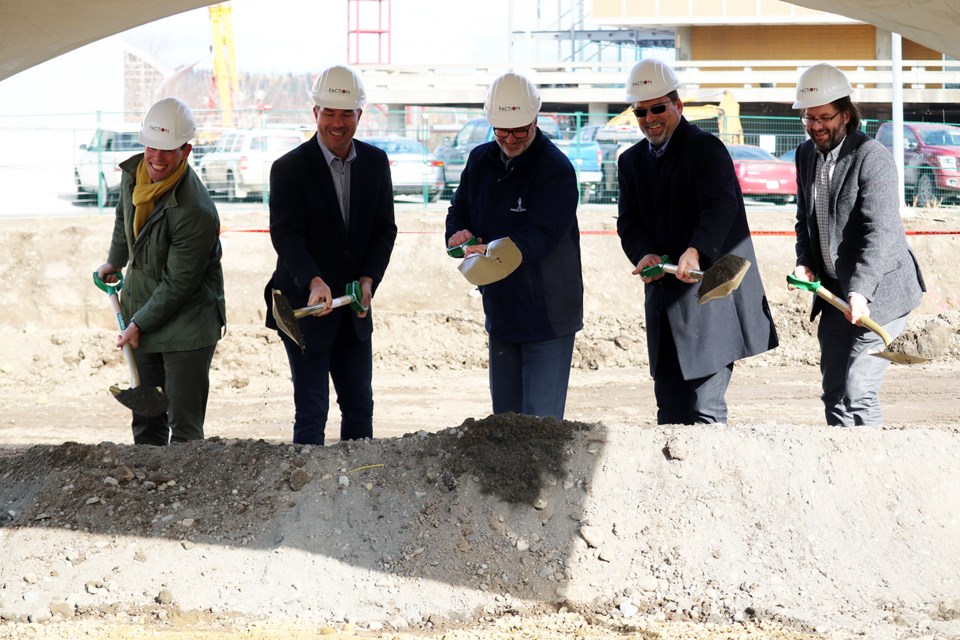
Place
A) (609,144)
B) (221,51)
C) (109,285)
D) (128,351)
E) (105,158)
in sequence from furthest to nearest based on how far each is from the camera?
1. (221,51)
2. (609,144)
3. (105,158)
4. (109,285)
5. (128,351)

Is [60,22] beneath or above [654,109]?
above

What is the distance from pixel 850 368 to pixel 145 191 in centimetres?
318

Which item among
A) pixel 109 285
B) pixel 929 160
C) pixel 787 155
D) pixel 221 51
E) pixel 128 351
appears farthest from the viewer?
pixel 221 51

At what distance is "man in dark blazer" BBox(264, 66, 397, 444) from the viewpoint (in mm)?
4531

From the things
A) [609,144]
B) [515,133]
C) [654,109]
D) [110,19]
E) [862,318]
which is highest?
[609,144]

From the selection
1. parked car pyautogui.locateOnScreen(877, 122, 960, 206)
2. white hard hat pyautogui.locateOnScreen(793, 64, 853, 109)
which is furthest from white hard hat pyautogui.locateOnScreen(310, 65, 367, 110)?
parked car pyautogui.locateOnScreen(877, 122, 960, 206)

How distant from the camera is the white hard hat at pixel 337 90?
450 cm

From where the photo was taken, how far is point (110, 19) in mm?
4668

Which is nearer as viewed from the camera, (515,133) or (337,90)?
(515,133)

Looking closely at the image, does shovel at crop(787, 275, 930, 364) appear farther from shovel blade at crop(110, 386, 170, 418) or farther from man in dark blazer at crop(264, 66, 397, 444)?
→ shovel blade at crop(110, 386, 170, 418)

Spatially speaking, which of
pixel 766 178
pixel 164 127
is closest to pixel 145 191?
pixel 164 127

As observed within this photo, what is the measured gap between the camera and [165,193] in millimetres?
4777

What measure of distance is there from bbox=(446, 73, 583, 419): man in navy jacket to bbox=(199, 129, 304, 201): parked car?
35.7 ft

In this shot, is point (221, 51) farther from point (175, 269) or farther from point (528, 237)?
point (528, 237)
